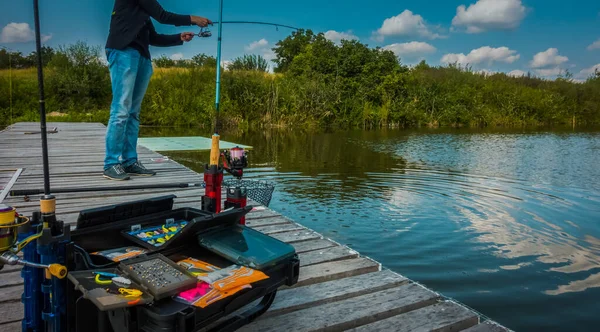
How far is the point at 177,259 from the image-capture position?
1.54 metres

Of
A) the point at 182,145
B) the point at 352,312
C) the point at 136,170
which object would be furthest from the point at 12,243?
the point at 182,145

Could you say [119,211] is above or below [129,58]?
below

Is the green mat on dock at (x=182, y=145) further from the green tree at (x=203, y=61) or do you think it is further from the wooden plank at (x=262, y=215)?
the green tree at (x=203, y=61)

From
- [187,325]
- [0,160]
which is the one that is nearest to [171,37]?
[0,160]

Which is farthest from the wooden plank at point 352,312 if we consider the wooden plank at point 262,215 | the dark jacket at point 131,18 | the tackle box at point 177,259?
the dark jacket at point 131,18

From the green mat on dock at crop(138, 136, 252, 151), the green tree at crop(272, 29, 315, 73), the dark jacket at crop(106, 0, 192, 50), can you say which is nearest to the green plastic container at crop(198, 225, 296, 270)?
the dark jacket at crop(106, 0, 192, 50)

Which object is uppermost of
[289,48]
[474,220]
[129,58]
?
[289,48]

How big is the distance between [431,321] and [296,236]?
1.12 metres

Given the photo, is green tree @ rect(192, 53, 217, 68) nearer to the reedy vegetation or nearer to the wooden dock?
the reedy vegetation

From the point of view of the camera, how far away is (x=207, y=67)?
21.1 metres

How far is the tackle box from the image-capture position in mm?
1150

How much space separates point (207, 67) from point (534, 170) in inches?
639

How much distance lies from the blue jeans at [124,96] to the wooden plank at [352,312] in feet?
9.15

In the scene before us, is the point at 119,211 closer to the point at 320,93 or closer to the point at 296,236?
the point at 296,236
